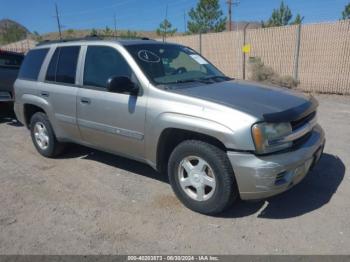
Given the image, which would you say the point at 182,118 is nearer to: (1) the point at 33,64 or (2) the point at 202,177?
(2) the point at 202,177

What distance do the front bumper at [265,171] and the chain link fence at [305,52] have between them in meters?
9.87

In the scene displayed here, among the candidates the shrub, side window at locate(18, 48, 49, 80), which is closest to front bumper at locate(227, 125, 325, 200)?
side window at locate(18, 48, 49, 80)

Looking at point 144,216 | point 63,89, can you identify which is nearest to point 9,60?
point 63,89

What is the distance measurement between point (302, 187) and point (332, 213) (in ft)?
2.17

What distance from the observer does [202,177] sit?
12.3 ft

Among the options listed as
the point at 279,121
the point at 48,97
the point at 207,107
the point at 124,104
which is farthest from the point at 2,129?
the point at 279,121

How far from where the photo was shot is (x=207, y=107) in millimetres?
3553

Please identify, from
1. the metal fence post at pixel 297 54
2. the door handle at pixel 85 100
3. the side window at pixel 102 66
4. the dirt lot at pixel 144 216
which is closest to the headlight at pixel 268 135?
the dirt lot at pixel 144 216

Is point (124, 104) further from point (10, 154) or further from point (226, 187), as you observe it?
point (10, 154)

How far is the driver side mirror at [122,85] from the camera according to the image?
3.98 meters

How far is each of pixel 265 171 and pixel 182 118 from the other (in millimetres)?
988

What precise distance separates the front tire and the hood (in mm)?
498

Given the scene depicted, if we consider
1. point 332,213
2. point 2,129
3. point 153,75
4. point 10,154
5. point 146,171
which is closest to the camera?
point 332,213

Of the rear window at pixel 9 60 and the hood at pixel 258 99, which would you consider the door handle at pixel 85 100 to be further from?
the rear window at pixel 9 60
